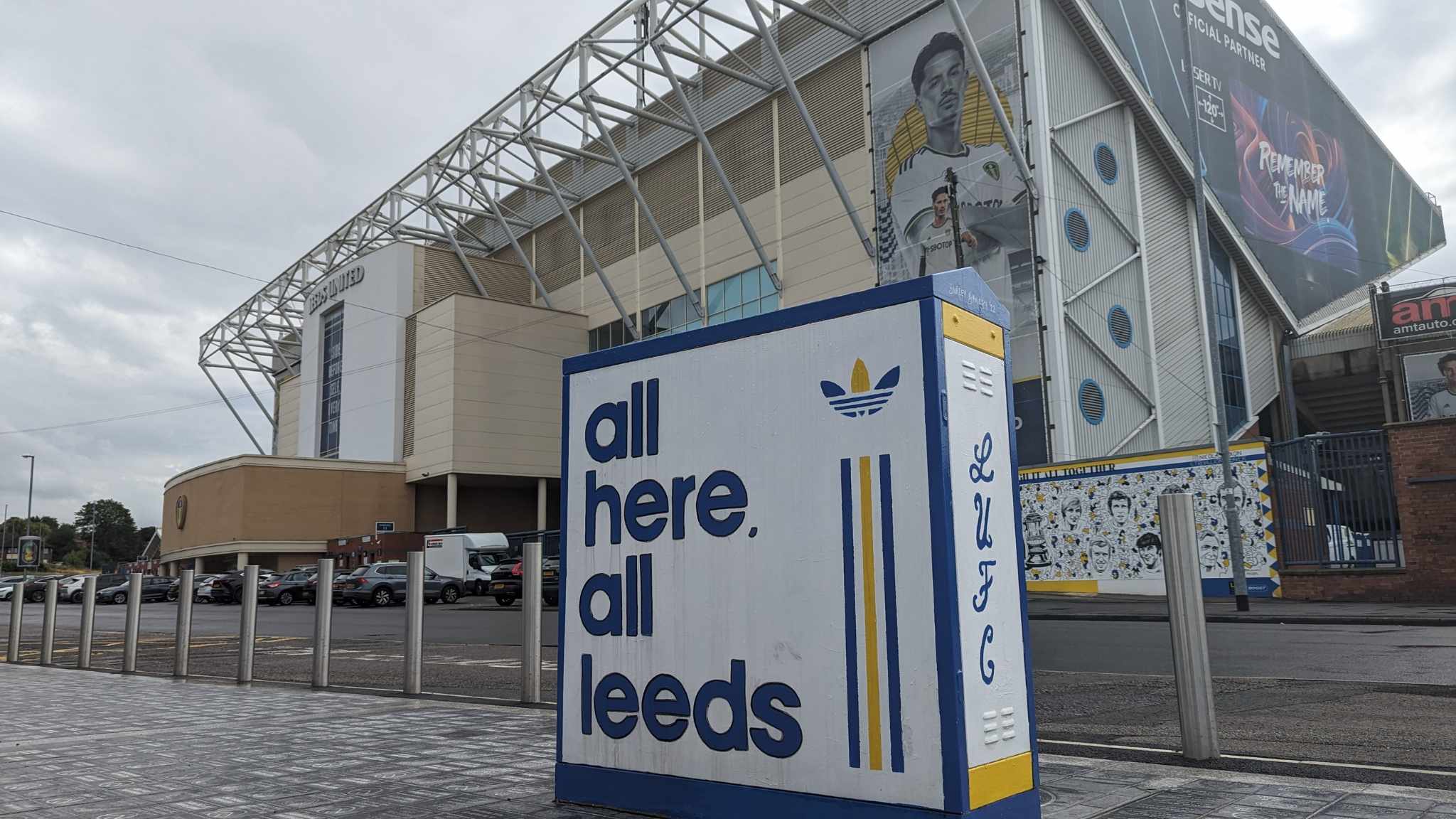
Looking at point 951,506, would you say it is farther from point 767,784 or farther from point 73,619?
point 73,619

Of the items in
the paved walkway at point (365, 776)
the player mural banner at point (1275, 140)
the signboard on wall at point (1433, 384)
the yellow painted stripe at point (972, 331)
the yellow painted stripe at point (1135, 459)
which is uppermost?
the player mural banner at point (1275, 140)

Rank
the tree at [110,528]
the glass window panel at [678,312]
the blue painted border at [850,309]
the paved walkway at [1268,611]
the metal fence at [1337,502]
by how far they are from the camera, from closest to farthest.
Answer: the blue painted border at [850,309]
the paved walkway at [1268,611]
the metal fence at [1337,502]
the glass window panel at [678,312]
the tree at [110,528]

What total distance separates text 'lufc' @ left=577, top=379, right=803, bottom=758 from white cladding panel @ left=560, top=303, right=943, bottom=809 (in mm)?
13

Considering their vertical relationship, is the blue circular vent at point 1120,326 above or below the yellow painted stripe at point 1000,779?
above

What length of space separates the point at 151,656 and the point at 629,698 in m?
13.8

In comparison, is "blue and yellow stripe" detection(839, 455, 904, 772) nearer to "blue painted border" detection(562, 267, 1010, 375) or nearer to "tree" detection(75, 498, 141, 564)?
"blue painted border" detection(562, 267, 1010, 375)

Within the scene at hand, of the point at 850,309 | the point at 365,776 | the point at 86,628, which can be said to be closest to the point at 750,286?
the point at 86,628

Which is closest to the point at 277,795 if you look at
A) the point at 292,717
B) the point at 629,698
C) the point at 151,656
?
the point at 629,698

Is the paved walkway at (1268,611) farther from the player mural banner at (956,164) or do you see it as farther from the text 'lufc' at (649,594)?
the text 'lufc' at (649,594)

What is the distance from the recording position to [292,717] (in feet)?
24.4

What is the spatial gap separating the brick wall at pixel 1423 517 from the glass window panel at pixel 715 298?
26.7 metres

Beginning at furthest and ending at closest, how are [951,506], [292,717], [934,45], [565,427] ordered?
[934,45] → [292,717] → [565,427] → [951,506]

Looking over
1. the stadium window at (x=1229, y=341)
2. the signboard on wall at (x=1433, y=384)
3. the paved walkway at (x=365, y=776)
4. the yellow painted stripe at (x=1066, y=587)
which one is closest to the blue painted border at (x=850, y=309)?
the paved walkway at (x=365, y=776)

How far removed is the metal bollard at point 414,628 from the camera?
8.91 meters
